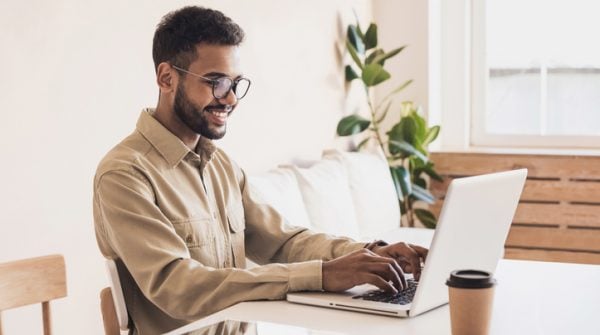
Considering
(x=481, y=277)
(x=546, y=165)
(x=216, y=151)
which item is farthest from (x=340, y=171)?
(x=481, y=277)

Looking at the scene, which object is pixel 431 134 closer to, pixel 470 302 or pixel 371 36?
pixel 371 36

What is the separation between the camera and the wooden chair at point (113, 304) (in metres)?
1.74

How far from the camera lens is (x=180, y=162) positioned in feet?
6.53

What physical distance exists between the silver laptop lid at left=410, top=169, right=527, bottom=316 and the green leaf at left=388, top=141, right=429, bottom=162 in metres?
2.42

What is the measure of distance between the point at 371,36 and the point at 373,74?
22 centimetres

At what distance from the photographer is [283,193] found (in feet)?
10.4

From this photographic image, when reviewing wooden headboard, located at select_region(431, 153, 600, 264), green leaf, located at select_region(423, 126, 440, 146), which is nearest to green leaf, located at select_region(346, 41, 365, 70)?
green leaf, located at select_region(423, 126, 440, 146)

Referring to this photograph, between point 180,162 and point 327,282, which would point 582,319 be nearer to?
point 327,282

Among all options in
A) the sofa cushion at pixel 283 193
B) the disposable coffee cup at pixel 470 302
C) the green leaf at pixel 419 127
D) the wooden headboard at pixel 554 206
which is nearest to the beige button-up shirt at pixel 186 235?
the disposable coffee cup at pixel 470 302

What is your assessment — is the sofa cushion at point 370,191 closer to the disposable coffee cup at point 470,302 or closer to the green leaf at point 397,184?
the green leaf at point 397,184

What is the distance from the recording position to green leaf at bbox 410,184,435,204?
4.31 m

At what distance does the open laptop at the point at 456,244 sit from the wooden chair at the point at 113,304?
1.12 feet

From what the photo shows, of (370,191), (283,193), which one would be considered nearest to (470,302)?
(283,193)

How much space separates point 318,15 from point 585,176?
1.50 m
